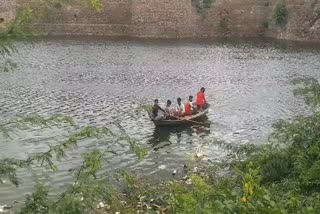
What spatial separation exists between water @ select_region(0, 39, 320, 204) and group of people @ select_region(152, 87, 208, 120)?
626mm

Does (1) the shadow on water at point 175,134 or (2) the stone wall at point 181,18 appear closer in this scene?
(1) the shadow on water at point 175,134

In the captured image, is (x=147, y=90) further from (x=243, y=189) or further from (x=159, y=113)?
(x=243, y=189)

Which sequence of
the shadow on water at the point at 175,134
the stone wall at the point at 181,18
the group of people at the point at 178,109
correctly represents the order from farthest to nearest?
the stone wall at the point at 181,18 → the group of people at the point at 178,109 → the shadow on water at the point at 175,134

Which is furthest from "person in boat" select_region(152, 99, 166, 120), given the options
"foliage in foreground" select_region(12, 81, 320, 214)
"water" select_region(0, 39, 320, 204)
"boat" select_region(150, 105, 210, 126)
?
"foliage in foreground" select_region(12, 81, 320, 214)

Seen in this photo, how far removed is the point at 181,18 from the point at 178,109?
32443 millimetres

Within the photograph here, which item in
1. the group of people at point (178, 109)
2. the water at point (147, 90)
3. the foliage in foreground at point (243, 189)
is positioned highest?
the foliage in foreground at point (243, 189)

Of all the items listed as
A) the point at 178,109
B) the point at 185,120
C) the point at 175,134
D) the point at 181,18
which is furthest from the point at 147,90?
the point at 181,18

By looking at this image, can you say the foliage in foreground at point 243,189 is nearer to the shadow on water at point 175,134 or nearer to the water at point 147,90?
the water at point 147,90

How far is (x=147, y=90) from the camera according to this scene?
2966cm

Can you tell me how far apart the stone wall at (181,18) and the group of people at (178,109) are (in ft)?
101

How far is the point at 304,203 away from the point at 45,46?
39.8 meters

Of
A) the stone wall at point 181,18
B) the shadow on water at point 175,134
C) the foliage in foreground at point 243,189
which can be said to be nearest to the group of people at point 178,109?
the shadow on water at point 175,134

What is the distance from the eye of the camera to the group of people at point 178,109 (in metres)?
21.9

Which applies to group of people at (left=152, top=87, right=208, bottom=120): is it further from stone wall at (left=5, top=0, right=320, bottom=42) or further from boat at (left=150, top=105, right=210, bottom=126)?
stone wall at (left=5, top=0, right=320, bottom=42)
